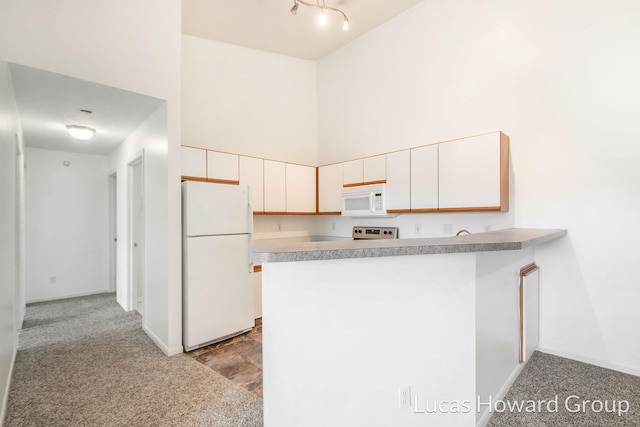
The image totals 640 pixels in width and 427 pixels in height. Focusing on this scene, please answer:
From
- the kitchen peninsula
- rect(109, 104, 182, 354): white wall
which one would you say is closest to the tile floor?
rect(109, 104, 182, 354): white wall

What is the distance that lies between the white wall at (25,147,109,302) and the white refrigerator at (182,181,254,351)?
3.23 meters

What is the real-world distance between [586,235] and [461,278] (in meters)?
1.86

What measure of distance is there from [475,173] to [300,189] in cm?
234

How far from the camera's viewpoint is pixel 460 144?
2.90 meters

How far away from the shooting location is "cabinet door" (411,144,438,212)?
10.1ft

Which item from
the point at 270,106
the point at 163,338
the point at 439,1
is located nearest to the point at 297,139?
the point at 270,106

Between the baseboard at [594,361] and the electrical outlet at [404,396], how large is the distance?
2063mm

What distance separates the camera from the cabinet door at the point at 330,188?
13.7ft

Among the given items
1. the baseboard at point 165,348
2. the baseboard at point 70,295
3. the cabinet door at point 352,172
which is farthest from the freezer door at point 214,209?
the baseboard at point 70,295

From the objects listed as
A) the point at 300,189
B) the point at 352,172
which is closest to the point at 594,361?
the point at 352,172

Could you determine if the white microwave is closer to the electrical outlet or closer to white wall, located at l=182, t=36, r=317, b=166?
white wall, located at l=182, t=36, r=317, b=166

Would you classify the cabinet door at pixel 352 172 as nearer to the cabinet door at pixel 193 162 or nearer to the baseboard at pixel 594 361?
the cabinet door at pixel 193 162

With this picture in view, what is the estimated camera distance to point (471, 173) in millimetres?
2824

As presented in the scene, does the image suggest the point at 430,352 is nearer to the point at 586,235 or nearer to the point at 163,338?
the point at 586,235
